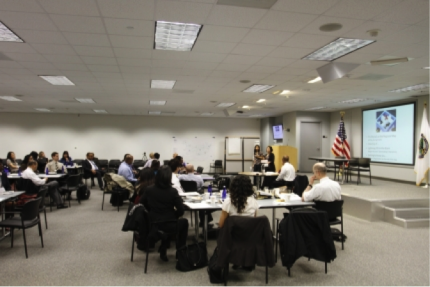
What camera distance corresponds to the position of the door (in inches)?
546

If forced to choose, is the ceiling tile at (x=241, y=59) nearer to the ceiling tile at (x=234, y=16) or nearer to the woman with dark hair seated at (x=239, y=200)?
the ceiling tile at (x=234, y=16)

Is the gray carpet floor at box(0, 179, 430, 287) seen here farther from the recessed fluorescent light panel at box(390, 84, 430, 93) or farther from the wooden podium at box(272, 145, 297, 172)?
the wooden podium at box(272, 145, 297, 172)

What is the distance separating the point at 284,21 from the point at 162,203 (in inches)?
113

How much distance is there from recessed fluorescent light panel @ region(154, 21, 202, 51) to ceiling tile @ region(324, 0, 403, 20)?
1.78 metres

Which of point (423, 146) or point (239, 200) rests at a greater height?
point (423, 146)

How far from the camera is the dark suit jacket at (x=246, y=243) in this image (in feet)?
9.96

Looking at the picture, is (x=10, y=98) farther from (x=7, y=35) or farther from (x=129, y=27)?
(x=129, y=27)

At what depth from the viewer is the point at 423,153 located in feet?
29.1

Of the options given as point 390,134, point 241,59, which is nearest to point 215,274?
point 241,59

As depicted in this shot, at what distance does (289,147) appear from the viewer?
1309 cm

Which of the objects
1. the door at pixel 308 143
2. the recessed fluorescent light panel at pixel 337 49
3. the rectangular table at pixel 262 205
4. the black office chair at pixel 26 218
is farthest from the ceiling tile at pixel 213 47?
the door at pixel 308 143

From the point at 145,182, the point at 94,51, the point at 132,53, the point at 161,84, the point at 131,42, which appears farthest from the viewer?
the point at 161,84

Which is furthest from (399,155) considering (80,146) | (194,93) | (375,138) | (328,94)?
(80,146)

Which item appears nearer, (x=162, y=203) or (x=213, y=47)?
(x=162, y=203)
